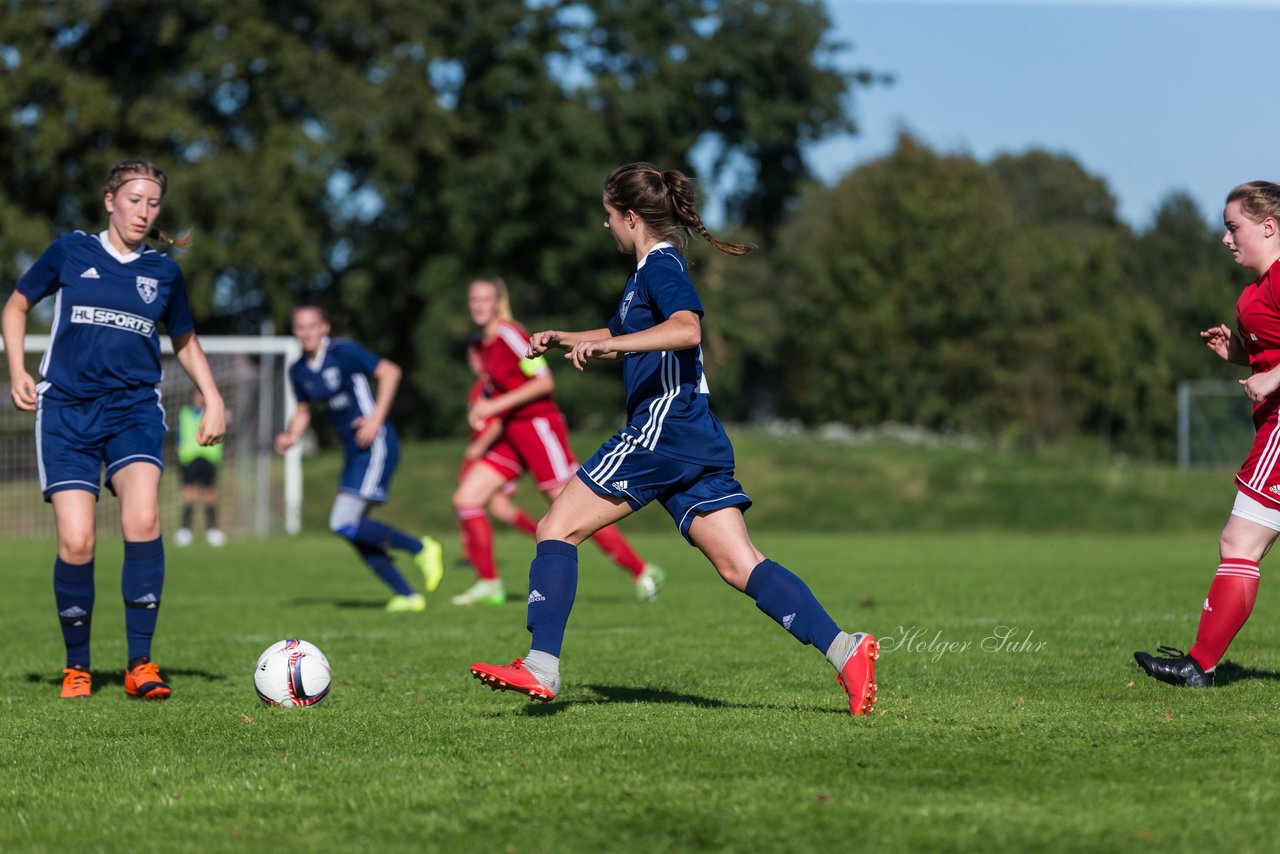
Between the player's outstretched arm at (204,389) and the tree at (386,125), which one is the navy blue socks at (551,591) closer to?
the player's outstretched arm at (204,389)

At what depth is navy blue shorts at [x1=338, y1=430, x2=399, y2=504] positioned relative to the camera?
1087 centimetres

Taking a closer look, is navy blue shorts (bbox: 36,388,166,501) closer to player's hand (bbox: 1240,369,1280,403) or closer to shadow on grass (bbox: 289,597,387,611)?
player's hand (bbox: 1240,369,1280,403)

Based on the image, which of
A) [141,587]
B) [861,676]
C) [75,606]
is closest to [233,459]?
[75,606]

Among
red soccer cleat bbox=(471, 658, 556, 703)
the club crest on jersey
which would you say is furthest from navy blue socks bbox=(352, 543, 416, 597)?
red soccer cleat bbox=(471, 658, 556, 703)

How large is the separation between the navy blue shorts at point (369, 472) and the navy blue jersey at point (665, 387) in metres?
5.71

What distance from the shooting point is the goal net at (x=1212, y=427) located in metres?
34.8

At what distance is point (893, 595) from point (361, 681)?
545cm

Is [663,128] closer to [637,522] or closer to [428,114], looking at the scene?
[428,114]

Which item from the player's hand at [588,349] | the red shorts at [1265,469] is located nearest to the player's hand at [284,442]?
the player's hand at [588,349]

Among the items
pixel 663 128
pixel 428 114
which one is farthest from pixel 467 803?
pixel 663 128

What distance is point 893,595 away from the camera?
11180mm

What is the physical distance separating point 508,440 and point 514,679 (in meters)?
6.34

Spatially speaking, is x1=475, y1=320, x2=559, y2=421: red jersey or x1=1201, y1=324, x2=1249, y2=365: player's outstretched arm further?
x1=475, y1=320, x2=559, y2=421: red jersey

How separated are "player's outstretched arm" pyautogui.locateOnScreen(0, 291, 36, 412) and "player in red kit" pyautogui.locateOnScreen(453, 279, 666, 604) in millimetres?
4491
